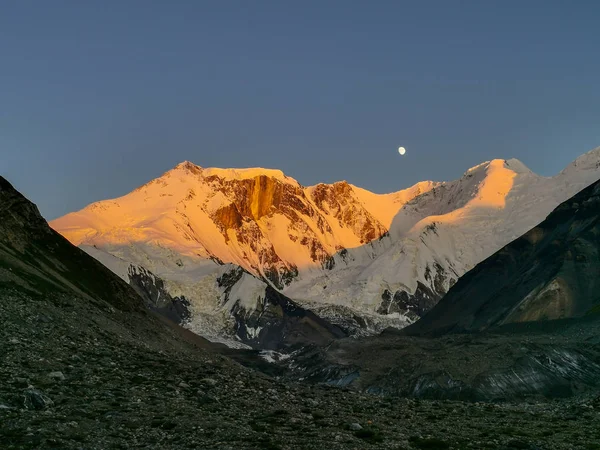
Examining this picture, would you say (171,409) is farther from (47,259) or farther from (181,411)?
(47,259)

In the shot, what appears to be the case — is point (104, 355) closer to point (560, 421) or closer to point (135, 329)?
point (135, 329)

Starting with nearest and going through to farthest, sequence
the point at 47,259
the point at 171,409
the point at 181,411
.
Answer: the point at 181,411 → the point at 171,409 → the point at 47,259

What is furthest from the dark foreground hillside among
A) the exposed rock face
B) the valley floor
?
the exposed rock face

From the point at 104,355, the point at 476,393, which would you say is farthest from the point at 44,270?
the point at 476,393

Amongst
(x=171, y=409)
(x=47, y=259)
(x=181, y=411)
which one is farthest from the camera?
(x=47, y=259)

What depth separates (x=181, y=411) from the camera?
46.9 meters

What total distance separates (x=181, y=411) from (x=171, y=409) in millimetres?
820

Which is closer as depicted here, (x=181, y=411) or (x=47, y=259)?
(x=181, y=411)

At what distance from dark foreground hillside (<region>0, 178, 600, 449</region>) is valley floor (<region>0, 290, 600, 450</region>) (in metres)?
0.12

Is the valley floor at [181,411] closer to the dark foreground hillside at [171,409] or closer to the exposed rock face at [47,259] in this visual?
the dark foreground hillside at [171,409]

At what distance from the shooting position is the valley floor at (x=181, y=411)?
39938mm

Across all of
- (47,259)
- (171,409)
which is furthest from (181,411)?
(47,259)

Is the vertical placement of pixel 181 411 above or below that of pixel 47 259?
below

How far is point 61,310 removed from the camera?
79875 millimetres
